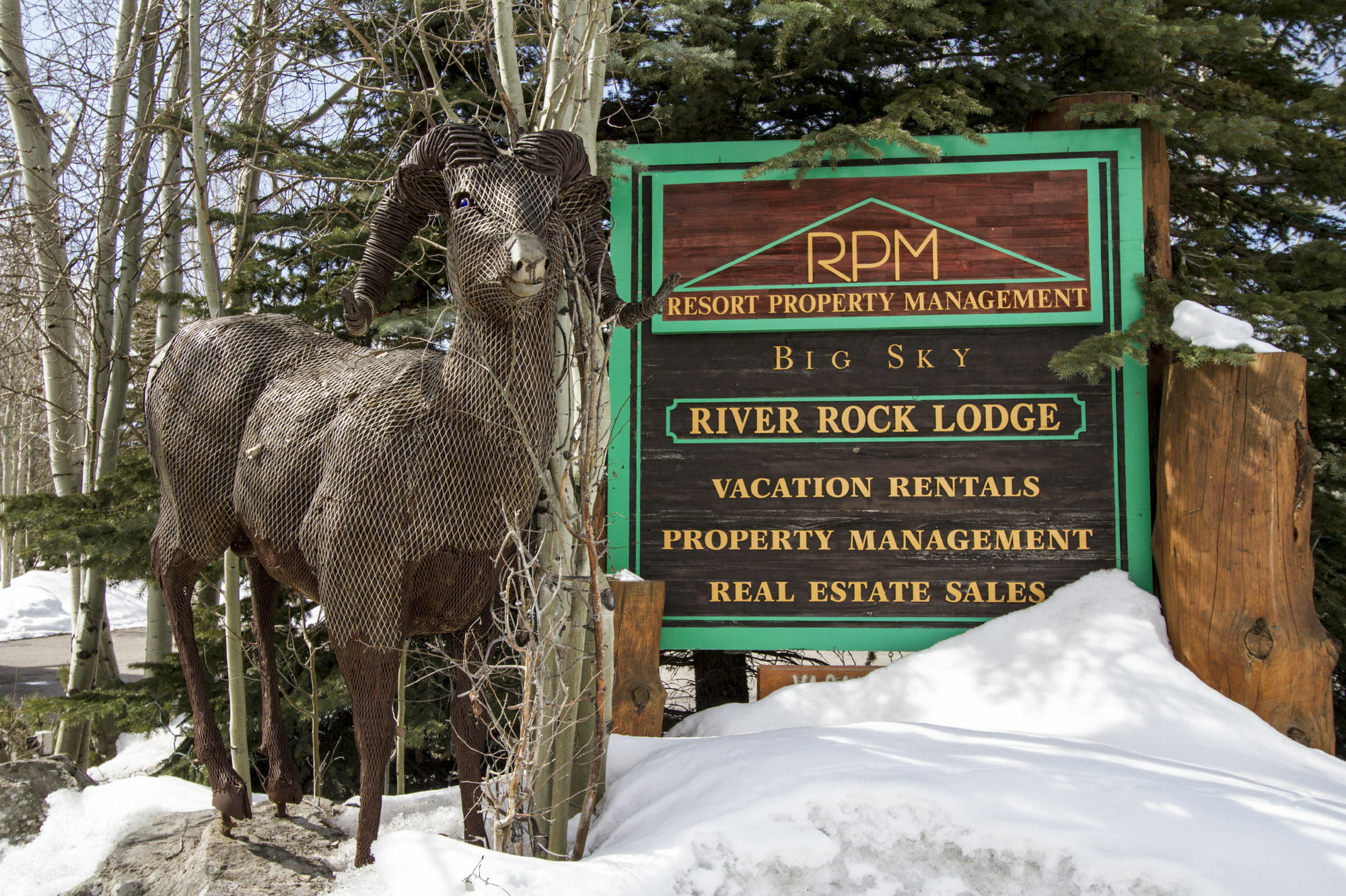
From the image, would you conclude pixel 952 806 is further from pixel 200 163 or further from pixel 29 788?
pixel 200 163

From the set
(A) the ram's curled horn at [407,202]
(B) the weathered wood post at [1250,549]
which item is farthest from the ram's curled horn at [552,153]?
(B) the weathered wood post at [1250,549]

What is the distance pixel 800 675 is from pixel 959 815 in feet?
6.64

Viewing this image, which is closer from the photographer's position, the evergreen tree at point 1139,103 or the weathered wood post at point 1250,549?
the weathered wood post at point 1250,549

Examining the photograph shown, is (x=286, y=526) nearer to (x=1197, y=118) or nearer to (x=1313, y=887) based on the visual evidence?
(x=1313, y=887)

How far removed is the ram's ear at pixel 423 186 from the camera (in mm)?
3064

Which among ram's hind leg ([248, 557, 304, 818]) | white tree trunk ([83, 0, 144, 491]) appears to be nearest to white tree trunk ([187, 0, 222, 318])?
ram's hind leg ([248, 557, 304, 818])

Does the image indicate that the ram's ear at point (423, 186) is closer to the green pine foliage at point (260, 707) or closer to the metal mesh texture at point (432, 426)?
the metal mesh texture at point (432, 426)

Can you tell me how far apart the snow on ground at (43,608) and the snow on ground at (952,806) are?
56.9ft

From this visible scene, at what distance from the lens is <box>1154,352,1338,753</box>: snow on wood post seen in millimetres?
4453

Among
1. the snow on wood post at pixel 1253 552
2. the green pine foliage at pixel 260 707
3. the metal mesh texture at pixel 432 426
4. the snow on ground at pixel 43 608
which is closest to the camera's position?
the metal mesh texture at pixel 432 426

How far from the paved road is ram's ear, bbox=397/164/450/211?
864 centimetres

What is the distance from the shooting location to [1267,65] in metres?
6.27

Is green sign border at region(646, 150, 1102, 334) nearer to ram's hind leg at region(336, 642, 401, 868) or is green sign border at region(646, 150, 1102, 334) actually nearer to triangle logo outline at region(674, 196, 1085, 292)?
triangle logo outline at region(674, 196, 1085, 292)

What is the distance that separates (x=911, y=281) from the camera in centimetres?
510
